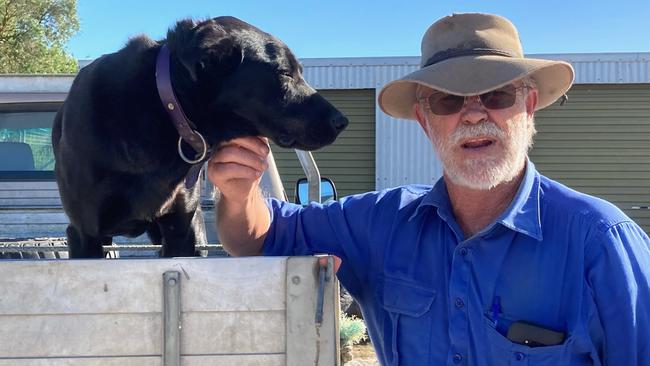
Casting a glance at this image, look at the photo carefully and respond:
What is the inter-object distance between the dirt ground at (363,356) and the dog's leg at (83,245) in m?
2.98

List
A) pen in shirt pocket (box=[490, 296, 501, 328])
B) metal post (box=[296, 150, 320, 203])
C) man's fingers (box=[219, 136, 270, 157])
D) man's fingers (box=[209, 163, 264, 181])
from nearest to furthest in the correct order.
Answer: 1. pen in shirt pocket (box=[490, 296, 501, 328])
2. man's fingers (box=[209, 163, 264, 181])
3. man's fingers (box=[219, 136, 270, 157])
4. metal post (box=[296, 150, 320, 203])

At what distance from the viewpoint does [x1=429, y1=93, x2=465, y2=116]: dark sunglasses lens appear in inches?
82.5

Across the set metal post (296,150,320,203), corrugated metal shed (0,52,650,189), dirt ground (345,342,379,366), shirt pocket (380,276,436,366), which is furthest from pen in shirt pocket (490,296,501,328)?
corrugated metal shed (0,52,650,189)

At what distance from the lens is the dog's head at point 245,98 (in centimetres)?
245

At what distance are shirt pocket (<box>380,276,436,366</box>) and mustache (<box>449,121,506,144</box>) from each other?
48 centimetres

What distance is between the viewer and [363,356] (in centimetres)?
578

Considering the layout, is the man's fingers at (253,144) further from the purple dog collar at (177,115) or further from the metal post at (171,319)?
the metal post at (171,319)

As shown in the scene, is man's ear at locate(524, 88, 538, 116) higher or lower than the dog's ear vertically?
lower

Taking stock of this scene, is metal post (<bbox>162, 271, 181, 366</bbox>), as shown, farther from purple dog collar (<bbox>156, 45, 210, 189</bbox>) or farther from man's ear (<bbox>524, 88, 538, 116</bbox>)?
man's ear (<bbox>524, 88, 538, 116</bbox>)

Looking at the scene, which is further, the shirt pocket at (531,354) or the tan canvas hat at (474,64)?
the tan canvas hat at (474,64)

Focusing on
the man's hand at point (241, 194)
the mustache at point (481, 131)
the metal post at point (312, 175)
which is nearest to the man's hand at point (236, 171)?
the man's hand at point (241, 194)

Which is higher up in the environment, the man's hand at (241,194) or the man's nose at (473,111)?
the man's nose at (473,111)

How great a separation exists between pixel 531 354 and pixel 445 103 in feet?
2.60

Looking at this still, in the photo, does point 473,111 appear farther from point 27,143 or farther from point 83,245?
point 27,143
